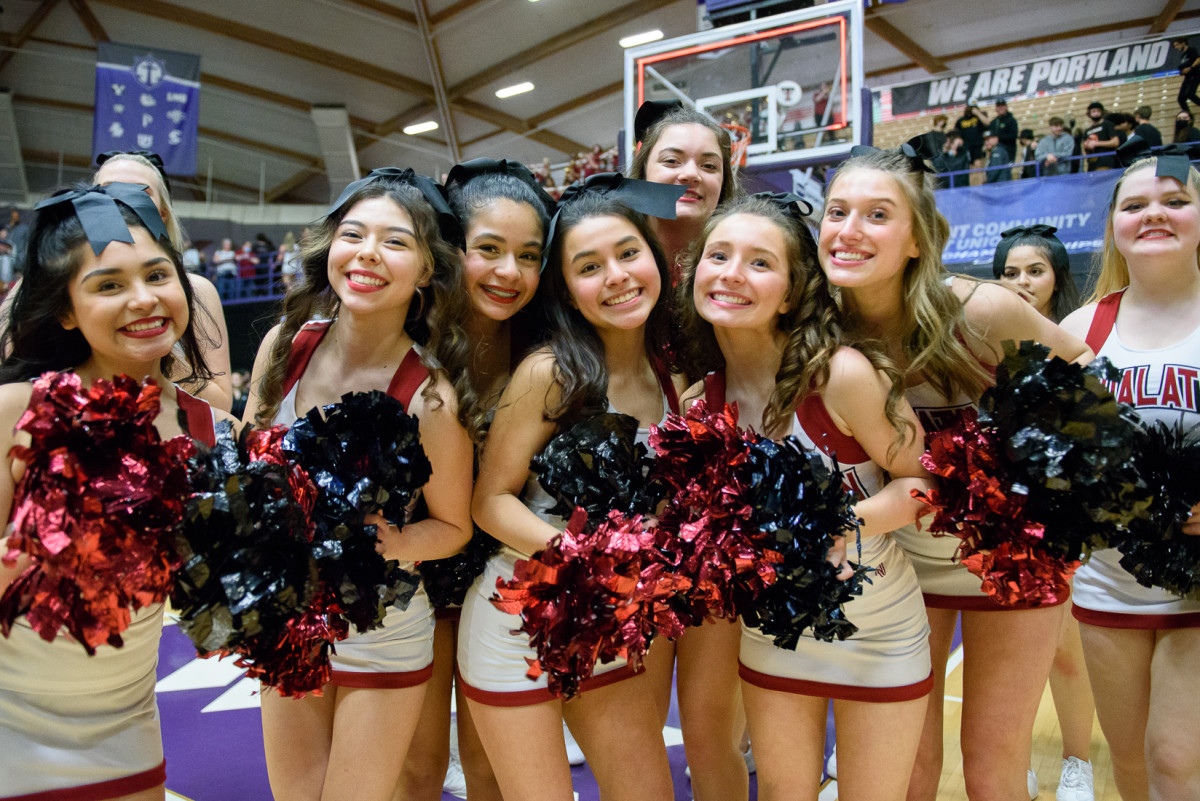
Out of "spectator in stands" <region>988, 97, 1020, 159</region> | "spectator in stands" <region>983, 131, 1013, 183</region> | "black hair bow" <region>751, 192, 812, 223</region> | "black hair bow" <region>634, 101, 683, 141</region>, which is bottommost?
"black hair bow" <region>751, 192, 812, 223</region>

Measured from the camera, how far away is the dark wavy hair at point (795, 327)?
1.80 meters

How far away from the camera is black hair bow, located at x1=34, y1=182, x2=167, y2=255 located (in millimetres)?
1572

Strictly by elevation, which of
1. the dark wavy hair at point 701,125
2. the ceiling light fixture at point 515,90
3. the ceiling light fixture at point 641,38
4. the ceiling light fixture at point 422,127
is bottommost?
the dark wavy hair at point 701,125

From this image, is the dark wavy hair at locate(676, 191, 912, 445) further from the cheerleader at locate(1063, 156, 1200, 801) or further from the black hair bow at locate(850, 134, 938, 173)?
the cheerleader at locate(1063, 156, 1200, 801)

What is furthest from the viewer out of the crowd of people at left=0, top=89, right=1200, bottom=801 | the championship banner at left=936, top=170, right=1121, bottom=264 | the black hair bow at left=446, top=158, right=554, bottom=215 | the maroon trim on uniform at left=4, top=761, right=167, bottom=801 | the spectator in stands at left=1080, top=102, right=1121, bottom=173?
the spectator in stands at left=1080, top=102, right=1121, bottom=173

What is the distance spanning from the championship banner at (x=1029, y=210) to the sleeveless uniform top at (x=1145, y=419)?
18.5ft

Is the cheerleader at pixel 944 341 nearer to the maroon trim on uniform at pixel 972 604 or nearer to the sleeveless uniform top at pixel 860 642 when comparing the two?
the maroon trim on uniform at pixel 972 604

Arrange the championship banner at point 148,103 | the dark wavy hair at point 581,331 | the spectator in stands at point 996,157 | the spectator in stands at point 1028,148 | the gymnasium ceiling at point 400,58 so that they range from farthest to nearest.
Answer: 1. the gymnasium ceiling at point 400,58
2. the championship banner at point 148,103
3. the spectator in stands at point 1028,148
4. the spectator in stands at point 996,157
5. the dark wavy hair at point 581,331

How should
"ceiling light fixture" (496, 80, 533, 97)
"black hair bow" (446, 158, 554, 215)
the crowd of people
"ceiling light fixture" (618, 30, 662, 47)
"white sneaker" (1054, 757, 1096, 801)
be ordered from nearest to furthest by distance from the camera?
the crowd of people
"black hair bow" (446, 158, 554, 215)
"white sneaker" (1054, 757, 1096, 801)
"ceiling light fixture" (618, 30, 662, 47)
"ceiling light fixture" (496, 80, 533, 97)

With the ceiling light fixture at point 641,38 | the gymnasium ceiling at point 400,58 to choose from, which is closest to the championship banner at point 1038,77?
the gymnasium ceiling at point 400,58

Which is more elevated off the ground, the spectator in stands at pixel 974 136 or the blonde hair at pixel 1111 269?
the spectator in stands at pixel 974 136

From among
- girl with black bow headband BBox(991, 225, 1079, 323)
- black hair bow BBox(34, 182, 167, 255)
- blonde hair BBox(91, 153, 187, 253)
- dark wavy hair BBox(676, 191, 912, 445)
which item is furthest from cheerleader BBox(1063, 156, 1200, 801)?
blonde hair BBox(91, 153, 187, 253)

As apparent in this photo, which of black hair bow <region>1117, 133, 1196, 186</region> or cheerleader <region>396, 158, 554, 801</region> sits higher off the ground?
black hair bow <region>1117, 133, 1196, 186</region>

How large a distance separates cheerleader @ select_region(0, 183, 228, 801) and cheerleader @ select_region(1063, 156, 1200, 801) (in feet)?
6.68
